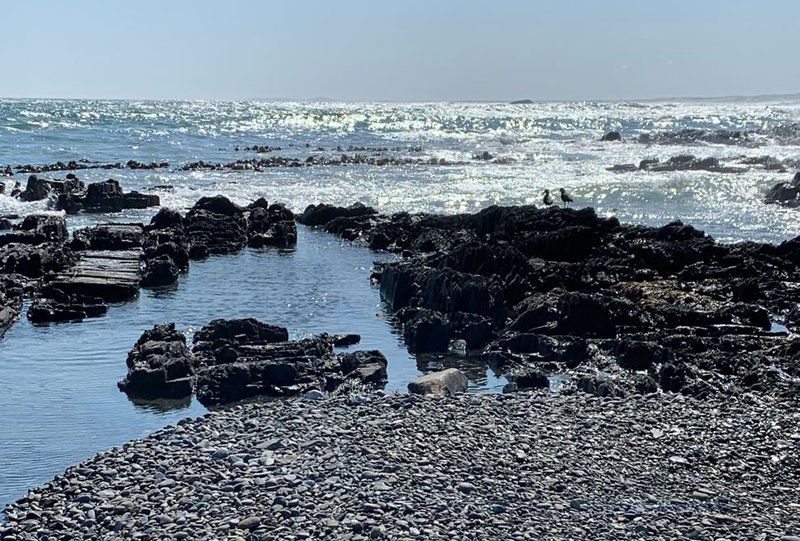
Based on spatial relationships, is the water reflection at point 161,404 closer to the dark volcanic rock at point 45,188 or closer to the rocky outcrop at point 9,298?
the rocky outcrop at point 9,298

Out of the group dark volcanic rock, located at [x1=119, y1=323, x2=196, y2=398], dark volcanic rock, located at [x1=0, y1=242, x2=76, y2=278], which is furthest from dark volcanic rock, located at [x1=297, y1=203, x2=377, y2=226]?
dark volcanic rock, located at [x1=119, y1=323, x2=196, y2=398]

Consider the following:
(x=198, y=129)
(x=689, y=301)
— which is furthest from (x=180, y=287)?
(x=198, y=129)

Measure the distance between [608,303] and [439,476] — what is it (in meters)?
11.4

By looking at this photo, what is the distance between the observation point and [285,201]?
51.2 metres

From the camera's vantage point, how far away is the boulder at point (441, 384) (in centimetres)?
1905

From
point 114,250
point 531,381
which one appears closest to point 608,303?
point 531,381

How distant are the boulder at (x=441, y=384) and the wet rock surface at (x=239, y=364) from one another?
45.7 inches

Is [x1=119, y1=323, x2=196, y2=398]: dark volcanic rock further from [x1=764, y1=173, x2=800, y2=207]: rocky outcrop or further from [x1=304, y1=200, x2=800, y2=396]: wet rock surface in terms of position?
[x1=764, y1=173, x2=800, y2=207]: rocky outcrop

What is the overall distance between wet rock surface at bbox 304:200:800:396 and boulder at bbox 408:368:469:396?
2.18 meters

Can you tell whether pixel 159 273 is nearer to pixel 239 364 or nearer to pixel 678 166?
pixel 239 364

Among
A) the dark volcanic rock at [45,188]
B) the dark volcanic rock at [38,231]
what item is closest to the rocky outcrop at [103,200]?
the dark volcanic rock at [45,188]

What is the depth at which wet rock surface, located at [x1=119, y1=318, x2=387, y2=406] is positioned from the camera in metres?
19.6

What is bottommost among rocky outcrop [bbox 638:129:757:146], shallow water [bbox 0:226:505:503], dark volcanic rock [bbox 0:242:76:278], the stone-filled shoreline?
shallow water [bbox 0:226:505:503]

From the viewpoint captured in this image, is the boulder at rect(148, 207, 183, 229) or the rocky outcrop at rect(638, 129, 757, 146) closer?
the boulder at rect(148, 207, 183, 229)
